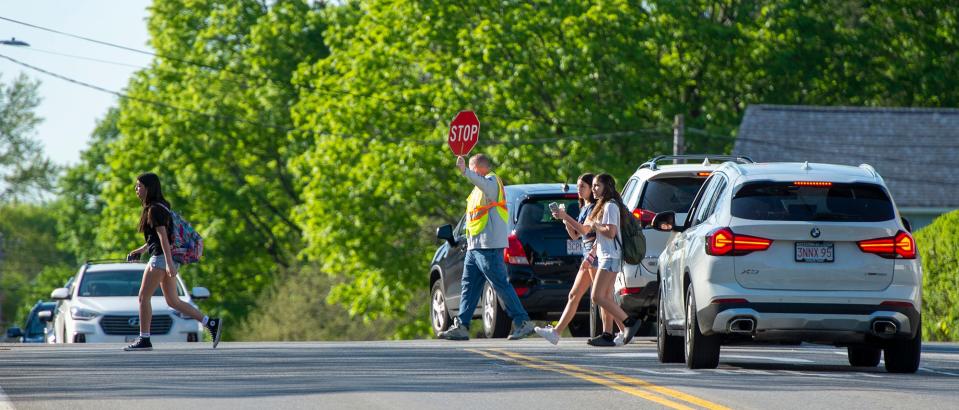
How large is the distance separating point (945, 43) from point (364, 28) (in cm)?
1660

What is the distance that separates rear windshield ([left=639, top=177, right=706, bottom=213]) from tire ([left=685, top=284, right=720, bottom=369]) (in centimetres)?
387

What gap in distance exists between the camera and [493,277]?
62.6ft

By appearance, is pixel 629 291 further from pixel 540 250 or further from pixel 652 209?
pixel 540 250

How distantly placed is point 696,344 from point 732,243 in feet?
2.99

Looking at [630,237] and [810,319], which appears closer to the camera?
[810,319]

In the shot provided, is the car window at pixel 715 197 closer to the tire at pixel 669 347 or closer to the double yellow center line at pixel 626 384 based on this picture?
the tire at pixel 669 347

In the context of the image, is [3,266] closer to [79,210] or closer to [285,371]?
[79,210]

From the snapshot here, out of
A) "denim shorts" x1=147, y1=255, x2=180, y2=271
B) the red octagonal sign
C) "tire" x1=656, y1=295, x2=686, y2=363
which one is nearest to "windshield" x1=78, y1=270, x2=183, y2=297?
"denim shorts" x1=147, y1=255, x2=180, y2=271

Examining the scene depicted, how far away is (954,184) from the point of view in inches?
1816

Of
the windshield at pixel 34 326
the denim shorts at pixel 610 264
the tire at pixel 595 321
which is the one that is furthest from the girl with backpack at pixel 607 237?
the windshield at pixel 34 326

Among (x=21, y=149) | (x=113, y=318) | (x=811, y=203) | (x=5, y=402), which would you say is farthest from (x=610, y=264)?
(x=21, y=149)

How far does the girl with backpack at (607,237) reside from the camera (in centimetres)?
1745

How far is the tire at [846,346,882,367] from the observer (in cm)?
1545

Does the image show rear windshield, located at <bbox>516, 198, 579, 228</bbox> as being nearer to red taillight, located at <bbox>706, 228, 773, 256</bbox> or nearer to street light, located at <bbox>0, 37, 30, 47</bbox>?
red taillight, located at <bbox>706, 228, 773, 256</bbox>
